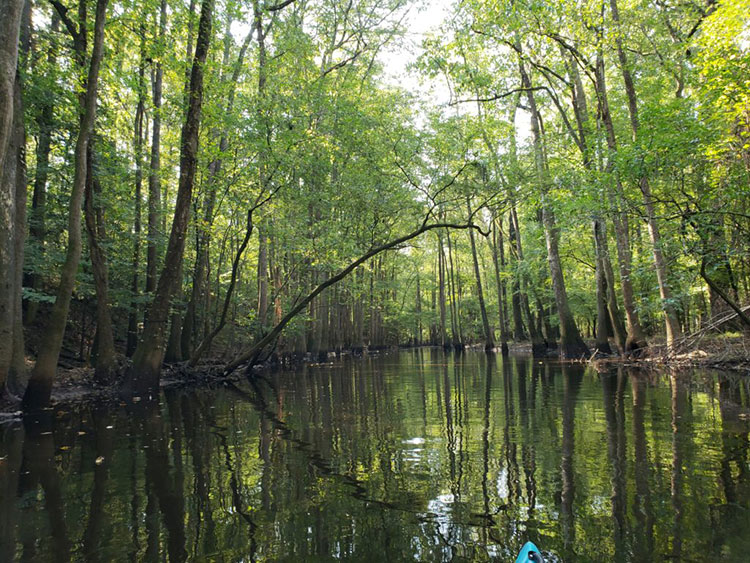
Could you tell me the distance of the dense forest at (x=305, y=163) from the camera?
9.48 m

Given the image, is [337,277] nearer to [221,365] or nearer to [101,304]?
[101,304]

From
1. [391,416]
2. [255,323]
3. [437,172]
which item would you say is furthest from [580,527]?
[255,323]

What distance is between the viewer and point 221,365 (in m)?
16.1

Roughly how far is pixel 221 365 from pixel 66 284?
7940mm

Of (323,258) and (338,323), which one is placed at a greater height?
(323,258)

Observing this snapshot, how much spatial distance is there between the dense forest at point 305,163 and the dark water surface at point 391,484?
431 centimetres

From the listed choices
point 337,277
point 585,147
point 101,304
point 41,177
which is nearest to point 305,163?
point 337,277

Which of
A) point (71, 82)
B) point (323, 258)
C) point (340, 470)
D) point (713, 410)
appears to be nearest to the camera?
point (340, 470)

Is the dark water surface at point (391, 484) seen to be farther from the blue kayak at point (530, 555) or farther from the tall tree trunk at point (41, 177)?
the tall tree trunk at point (41, 177)

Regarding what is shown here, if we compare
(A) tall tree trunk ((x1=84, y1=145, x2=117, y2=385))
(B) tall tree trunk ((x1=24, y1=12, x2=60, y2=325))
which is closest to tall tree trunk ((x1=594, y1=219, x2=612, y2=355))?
(A) tall tree trunk ((x1=84, y1=145, x2=117, y2=385))

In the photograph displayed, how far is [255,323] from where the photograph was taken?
1922 cm

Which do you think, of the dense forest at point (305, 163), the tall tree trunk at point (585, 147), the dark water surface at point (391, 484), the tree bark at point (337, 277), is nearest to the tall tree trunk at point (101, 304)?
the dense forest at point (305, 163)

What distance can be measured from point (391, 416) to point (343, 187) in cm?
1055

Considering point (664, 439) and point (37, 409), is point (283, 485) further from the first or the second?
point (37, 409)
